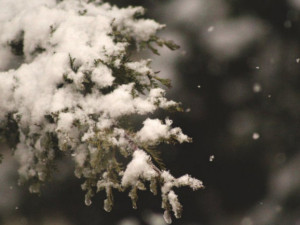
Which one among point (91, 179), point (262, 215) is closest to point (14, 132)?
point (91, 179)

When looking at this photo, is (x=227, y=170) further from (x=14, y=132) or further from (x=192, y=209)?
(x=14, y=132)

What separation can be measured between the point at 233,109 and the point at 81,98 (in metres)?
2.93

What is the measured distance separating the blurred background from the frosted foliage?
196 cm

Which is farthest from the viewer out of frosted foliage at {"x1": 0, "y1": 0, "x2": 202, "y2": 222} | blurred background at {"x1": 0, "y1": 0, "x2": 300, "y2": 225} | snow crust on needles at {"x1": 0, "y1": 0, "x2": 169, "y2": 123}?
blurred background at {"x1": 0, "y1": 0, "x2": 300, "y2": 225}

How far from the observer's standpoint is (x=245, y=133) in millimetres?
4438

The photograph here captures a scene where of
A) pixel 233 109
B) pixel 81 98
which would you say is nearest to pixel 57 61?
pixel 81 98

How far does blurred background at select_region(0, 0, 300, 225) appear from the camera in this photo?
4352 millimetres

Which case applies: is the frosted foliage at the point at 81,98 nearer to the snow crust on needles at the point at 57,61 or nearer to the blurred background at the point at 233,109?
the snow crust on needles at the point at 57,61

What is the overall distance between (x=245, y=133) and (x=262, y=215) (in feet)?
4.30

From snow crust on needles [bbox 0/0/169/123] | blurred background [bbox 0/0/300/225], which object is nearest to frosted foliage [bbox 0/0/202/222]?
snow crust on needles [bbox 0/0/169/123]

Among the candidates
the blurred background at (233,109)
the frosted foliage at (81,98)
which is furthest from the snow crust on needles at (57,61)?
the blurred background at (233,109)

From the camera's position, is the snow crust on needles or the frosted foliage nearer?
the frosted foliage

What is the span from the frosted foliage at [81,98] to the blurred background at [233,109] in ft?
6.42

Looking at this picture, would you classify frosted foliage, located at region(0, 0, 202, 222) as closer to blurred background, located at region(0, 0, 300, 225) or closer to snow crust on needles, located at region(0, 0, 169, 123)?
snow crust on needles, located at region(0, 0, 169, 123)
